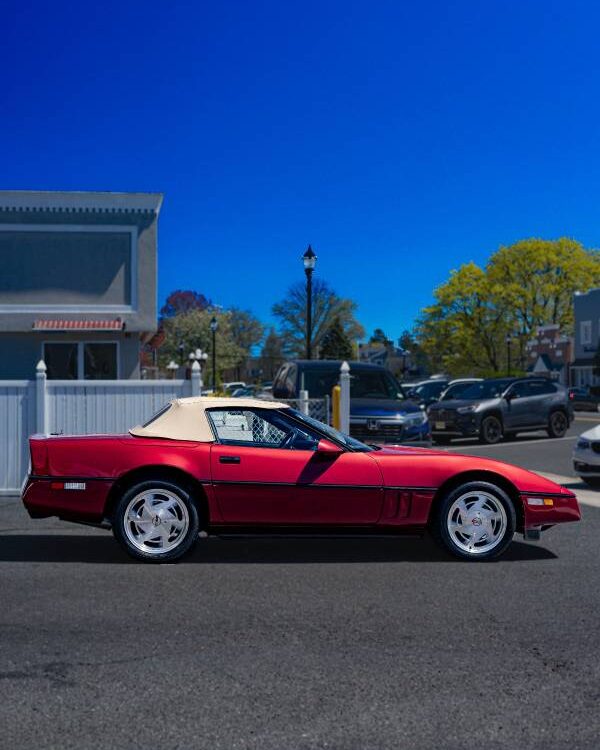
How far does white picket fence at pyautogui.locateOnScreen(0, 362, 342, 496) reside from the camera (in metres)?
10.9

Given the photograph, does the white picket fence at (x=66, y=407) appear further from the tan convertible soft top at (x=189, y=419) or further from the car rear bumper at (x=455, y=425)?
the car rear bumper at (x=455, y=425)

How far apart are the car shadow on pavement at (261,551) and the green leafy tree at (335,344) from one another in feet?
261

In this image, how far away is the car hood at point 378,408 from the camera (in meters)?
14.6

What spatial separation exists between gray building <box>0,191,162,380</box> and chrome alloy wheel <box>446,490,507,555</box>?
16.3m

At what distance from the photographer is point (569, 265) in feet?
193

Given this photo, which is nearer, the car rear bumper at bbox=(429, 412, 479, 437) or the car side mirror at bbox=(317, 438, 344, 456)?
the car side mirror at bbox=(317, 438, 344, 456)

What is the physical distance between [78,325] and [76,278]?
60.5 inches

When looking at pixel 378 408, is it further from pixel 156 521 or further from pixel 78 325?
pixel 78 325

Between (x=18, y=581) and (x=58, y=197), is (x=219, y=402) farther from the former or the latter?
(x=58, y=197)

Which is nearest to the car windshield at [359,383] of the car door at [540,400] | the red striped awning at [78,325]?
the car door at [540,400]

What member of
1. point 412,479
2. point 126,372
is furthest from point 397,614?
point 126,372

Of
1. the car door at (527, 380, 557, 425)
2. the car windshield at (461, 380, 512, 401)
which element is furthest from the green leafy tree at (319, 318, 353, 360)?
the car door at (527, 380, 557, 425)

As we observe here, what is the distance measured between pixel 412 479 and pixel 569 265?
2198 inches

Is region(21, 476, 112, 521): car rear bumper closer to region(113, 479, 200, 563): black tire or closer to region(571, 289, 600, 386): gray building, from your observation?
region(113, 479, 200, 563): black tire
